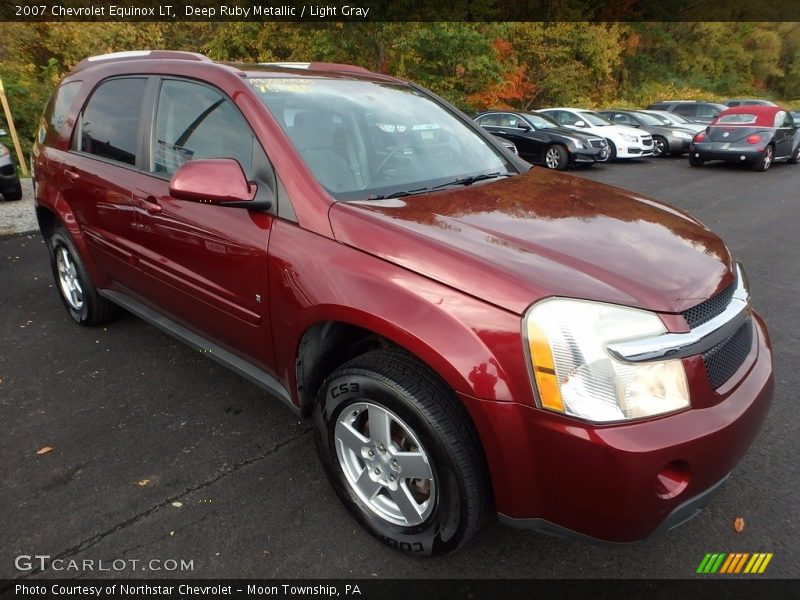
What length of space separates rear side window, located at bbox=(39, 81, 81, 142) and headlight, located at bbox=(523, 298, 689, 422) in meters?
3.59

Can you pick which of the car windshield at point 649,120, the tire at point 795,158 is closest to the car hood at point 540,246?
the tire at point 795,158

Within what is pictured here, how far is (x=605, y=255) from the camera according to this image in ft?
6.21

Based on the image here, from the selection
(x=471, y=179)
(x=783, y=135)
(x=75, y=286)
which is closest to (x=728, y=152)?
(x=783, y=135)

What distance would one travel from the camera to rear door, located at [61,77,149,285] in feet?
10.0

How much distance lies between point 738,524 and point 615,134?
1377 centimetres

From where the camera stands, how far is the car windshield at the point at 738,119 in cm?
1306

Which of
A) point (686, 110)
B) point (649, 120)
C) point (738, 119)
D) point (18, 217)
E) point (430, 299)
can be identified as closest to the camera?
point (430, 299)

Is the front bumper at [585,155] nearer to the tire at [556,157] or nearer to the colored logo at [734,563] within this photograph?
the tire at [556,157]

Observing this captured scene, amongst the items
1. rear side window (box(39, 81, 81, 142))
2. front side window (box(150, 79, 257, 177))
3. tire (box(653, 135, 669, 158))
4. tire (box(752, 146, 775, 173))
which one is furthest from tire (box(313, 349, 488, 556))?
tire (box(653, 135, 669, 158))

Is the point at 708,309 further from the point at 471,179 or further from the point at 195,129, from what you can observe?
the point at 195,129

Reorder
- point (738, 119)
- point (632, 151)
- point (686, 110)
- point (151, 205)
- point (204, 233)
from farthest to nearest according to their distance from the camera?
point (686, 110)
point (632, 151)
point (738, 119)
point (151, 205)
point (204, 233)

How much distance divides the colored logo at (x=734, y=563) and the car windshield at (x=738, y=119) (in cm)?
1395

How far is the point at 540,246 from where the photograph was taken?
1896 millimetres

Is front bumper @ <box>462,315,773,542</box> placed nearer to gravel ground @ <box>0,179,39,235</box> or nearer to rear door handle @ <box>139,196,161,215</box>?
rear door handle @ <box>139,196,161,215</box>
